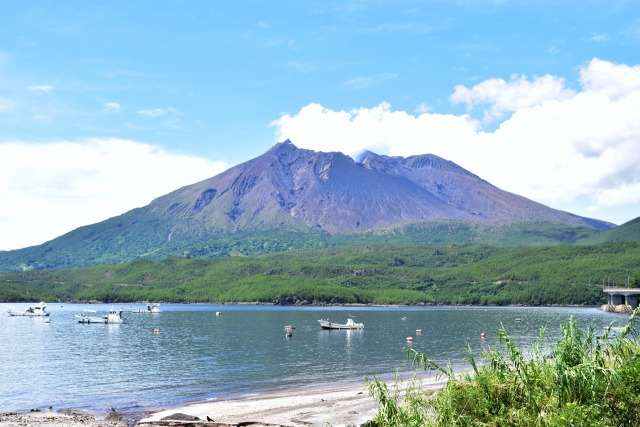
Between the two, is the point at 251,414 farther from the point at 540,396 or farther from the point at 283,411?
the point at 540,396

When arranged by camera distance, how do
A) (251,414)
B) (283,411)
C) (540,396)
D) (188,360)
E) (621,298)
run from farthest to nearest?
(621,298)
(188,360)
(283,411)
(251,414)
(540,396)

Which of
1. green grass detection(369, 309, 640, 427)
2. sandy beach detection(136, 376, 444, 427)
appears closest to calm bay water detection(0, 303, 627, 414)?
green grass detection(369, 309, 640, 427)

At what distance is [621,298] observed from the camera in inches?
7869

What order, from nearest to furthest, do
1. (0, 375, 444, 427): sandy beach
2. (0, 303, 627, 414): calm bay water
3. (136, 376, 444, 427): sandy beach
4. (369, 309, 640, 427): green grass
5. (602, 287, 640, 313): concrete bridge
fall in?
(369, 309, 640, 427): green grass, (136, 376, 444, 427): sandy beach, (0, 375, 444, 427): sandy beach, (0, 303, 627, 414): calm bay water, (602, 287, 640, 313): concrete bridge

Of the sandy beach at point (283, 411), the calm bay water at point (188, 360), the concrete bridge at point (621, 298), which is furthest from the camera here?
the concrete bridge at point (621, 298)

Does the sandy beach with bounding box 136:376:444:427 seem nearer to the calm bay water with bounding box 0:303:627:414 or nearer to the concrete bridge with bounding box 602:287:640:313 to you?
the calm bay water with bounding box 0:303:627:414

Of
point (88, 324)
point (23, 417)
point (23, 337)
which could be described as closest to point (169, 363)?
point (23, 417)

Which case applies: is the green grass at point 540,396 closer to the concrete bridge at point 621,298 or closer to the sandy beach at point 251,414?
the sandy beach at point 251,414

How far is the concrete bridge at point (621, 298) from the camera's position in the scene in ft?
600

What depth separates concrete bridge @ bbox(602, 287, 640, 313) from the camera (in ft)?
600

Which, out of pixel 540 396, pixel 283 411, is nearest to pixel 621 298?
pixel 283 411

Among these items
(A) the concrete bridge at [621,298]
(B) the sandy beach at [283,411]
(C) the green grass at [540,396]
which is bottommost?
(A) the concrete bridge at [621,298]

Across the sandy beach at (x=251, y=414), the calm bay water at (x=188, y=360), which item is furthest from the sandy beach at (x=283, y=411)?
the calm bay water at (x=188, y=360)

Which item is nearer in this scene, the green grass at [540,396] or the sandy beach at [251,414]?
the green grass at [540,396]
